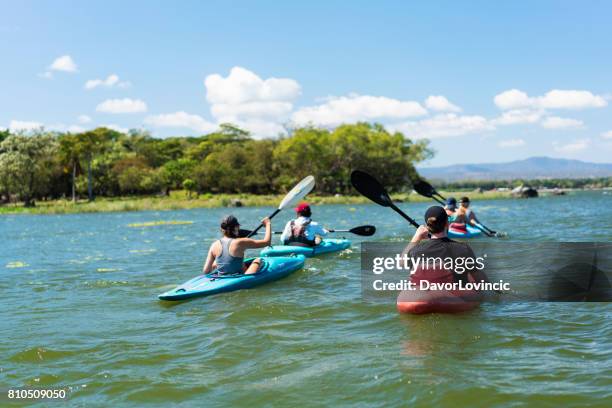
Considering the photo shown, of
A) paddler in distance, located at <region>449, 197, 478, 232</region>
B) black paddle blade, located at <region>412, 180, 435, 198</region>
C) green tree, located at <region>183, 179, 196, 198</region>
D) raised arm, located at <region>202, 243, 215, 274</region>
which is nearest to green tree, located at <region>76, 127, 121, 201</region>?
green tree, located at <region>183, 179, 196, 198</region>

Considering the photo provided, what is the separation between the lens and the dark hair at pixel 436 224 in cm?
590

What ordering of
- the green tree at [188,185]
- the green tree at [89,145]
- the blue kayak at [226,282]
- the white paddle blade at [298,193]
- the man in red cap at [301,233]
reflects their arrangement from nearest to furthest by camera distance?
1. the blue kayak at [226,282]
2. the white paddle blade at [298,193]
3. the man in red cap at [301,233]
4. the green tree at [89,145]
5. the green tree at [188,185]

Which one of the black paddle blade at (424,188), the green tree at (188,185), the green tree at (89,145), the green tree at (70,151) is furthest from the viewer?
the green tree at (188,185)

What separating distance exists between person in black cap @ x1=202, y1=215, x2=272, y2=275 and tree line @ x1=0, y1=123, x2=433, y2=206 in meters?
47.5

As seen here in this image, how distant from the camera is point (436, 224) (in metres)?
5.91

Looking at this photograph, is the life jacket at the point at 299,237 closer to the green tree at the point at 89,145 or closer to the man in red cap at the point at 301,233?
the man in red cap at the point at 301,233

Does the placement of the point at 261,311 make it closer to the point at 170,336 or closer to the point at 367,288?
the point at 170,336

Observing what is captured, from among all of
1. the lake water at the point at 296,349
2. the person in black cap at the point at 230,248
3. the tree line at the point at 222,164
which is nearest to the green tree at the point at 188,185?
the tree line at the point at 222,164

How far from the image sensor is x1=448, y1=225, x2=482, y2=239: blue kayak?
14.5 m

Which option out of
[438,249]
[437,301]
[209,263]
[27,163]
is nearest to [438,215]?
[438,249]

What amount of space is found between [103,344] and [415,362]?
131 inches

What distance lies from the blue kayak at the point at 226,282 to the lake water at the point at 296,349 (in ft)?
0.48

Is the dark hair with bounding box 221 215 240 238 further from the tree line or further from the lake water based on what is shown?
the tree line

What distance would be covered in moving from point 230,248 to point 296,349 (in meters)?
2.87
